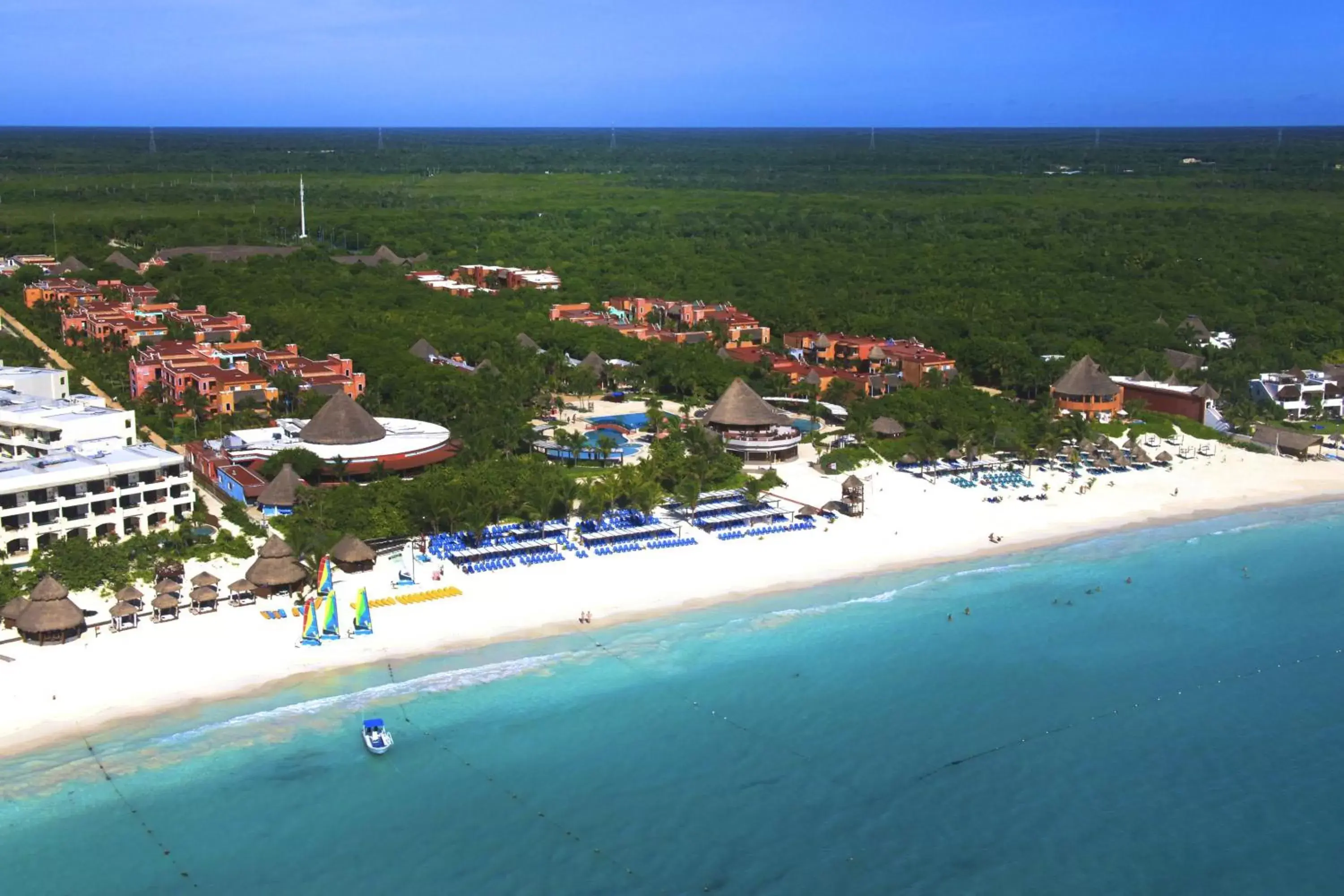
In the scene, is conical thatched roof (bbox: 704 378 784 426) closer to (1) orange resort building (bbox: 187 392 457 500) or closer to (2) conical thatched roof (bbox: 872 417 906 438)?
(2) conical thatched roof (bbox: 872 417 906 438)

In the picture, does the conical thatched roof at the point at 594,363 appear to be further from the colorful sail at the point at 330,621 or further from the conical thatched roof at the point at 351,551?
the colorful sail at the point at 330,621

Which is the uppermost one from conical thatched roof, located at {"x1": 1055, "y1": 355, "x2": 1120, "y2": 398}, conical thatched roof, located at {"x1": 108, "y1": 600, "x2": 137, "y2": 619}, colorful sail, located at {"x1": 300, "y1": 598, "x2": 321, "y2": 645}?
conical thatched roof, located at {"x1": 1055, "y1": 355, "x2": 1120, "y2": 398}

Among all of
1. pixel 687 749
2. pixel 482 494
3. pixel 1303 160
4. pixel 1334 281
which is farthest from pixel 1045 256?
pixel 1303 160

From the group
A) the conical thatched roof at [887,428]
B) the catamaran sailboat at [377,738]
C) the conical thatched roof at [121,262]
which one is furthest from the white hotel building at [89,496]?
the conical thatched roof at [121,262]

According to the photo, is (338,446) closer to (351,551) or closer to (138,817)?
(351,551)

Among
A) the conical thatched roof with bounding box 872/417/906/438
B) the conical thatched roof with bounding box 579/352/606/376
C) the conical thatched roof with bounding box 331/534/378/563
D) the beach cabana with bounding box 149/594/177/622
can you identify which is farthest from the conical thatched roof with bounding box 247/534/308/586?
the conical thatched roof with bounding box 579/352/606/376

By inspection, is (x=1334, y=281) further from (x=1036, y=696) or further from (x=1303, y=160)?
(x=1303, y=160)
